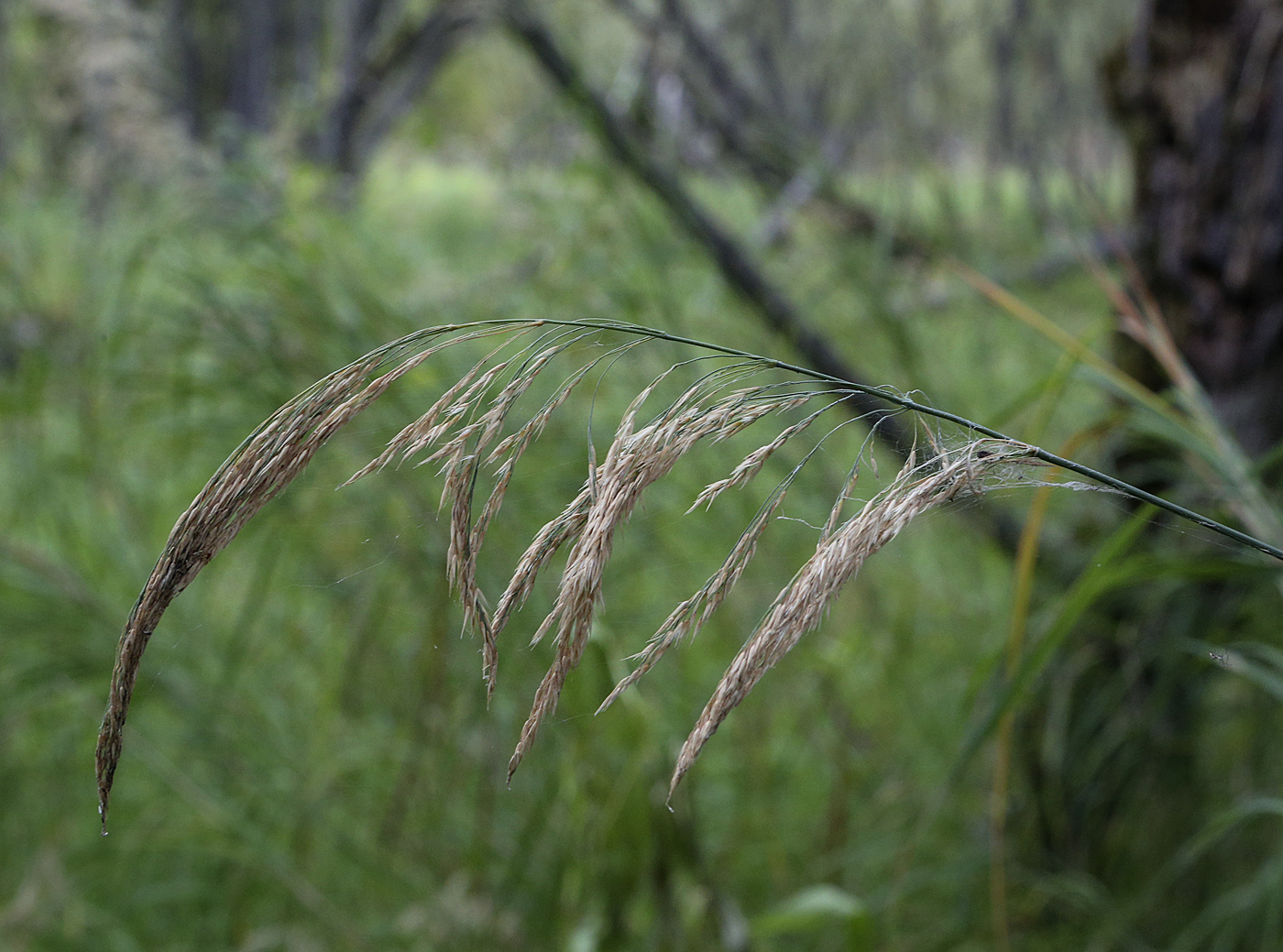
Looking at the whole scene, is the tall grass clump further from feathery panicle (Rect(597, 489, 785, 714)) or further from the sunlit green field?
the sunlit green field

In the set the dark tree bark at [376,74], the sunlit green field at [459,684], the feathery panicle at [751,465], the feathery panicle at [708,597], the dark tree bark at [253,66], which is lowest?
the sunlit green field at [459,684]

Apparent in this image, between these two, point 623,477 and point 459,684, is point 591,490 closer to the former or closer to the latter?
point 623,477

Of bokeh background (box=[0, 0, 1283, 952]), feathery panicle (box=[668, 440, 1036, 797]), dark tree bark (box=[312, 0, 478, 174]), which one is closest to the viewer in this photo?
feathery panicle (box=[668, 440, 1036, 797])

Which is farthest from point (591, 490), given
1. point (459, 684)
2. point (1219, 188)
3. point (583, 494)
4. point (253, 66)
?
point (253, 66)

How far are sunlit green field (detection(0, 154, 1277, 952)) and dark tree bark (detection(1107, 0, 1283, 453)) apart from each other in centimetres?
19

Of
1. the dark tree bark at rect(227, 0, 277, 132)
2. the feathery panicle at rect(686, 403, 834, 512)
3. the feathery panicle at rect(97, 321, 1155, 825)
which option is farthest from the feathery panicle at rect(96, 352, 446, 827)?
the dark tree bark at rect(227, 0, 277, 132)

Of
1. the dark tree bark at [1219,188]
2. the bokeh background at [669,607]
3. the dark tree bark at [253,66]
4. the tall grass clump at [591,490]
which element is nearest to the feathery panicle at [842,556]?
the tall grass clump at [591,490]

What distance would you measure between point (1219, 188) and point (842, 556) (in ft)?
3.32

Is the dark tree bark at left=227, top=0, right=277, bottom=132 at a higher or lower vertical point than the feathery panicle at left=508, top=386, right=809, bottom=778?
higher

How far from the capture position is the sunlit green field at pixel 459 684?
0.99 meters

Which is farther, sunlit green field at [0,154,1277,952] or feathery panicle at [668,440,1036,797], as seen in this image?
sunlit green field at [0,154,1277,952]

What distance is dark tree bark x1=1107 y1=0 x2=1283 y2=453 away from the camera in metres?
1.07

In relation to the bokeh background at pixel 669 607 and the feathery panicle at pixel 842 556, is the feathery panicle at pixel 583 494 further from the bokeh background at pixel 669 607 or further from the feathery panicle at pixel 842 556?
the bokeh background at pixel 669 607

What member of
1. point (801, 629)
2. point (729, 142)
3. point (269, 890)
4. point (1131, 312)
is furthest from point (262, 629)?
point (801, 629)
